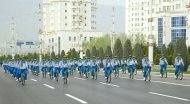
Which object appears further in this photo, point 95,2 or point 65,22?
point 95,2

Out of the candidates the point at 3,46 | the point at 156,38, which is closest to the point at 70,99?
the point at 156,38

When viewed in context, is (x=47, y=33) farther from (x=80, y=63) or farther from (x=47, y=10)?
(x=80, y=63)

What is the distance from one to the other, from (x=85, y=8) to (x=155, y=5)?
5264 cm

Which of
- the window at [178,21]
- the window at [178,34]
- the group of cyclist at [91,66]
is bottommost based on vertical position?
the group of cyclist at [91,66]

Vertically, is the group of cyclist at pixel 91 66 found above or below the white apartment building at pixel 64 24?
below

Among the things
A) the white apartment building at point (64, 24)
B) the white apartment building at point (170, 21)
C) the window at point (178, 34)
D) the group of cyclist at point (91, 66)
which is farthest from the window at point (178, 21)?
Answer: the white apartment building at point (64, 24)

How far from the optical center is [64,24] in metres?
162

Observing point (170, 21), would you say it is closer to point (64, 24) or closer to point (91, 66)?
point (91, 66)

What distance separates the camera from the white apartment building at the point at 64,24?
5866 inches

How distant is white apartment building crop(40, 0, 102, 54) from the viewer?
14900 centimetres

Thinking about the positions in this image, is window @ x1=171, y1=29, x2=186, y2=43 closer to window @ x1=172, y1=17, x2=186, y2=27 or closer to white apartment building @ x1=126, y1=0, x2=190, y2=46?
white apartment building @ x1=126, y1=0, x2=190, y2=46

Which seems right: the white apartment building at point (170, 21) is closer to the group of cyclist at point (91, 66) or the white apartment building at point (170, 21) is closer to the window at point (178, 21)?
the window at point (178, 21)

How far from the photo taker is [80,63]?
1506 inches

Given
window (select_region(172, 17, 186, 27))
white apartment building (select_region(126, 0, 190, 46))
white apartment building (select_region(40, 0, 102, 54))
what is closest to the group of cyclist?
white apartment building (select_region(126, 0, 190, 46))
